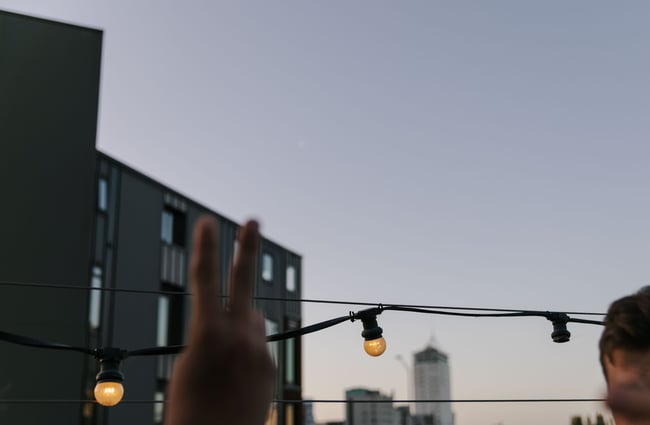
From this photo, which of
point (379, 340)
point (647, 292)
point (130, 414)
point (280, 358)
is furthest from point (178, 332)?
point (647, 292)

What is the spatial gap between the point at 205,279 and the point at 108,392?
6.38 metres

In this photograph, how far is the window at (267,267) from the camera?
3159 cm

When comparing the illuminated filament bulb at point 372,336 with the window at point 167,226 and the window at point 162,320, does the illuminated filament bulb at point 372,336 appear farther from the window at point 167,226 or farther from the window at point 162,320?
the window at point 167,226

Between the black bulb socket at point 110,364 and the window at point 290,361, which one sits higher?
the window at point 290,361

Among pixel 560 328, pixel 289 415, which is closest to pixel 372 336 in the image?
pixel 560 328

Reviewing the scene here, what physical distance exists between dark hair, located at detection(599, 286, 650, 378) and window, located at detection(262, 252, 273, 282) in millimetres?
29766

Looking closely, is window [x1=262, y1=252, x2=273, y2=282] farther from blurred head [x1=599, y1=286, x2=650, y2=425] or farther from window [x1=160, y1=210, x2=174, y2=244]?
blurred head [x1=599, y1=286, x2=650, y2=425]

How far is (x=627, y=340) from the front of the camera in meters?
1.70

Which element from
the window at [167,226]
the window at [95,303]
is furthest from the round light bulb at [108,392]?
the window at [167,226]

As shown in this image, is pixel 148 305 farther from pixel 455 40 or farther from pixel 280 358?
pixel 455 40

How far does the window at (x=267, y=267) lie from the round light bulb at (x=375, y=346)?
23.6 m

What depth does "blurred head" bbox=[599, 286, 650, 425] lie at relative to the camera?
5.41 feet

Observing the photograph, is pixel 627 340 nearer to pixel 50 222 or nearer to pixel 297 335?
pixel 297 335

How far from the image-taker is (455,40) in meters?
20.4
